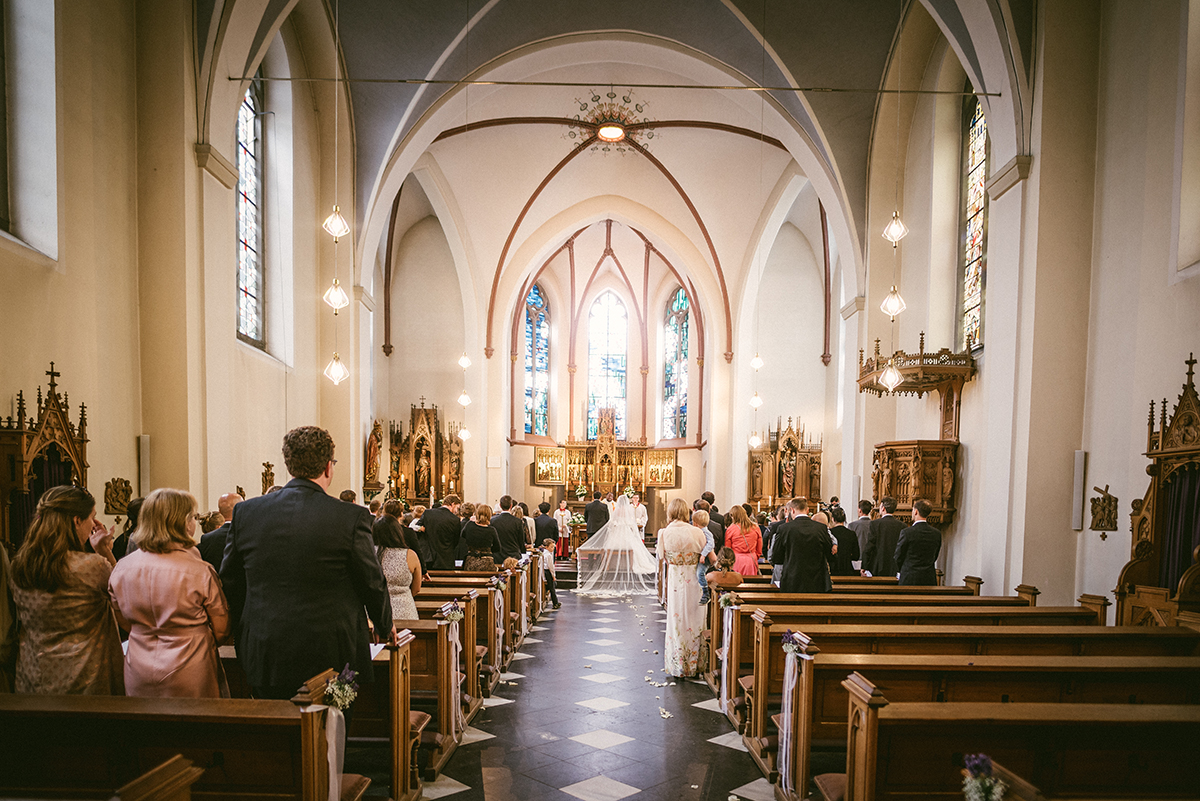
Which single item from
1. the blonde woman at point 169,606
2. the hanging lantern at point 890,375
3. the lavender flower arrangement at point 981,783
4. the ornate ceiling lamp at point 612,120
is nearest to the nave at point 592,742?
the blonde woman at point 169,606

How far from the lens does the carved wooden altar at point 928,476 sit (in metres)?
10.2

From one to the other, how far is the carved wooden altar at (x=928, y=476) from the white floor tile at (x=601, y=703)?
5.60m

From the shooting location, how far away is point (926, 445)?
1023cm

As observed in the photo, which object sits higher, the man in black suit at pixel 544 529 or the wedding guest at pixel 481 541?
the wedding guest at pixel 481 541

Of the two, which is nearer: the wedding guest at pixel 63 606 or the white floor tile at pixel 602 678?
the wedding guest at pixel 63 606

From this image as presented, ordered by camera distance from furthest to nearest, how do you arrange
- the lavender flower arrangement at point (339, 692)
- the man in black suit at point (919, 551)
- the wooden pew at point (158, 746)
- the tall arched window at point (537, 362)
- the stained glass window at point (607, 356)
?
the stained glass window at point (607, 356) < the tall arched window at point (537, 362) < the man in black suit at point (919, 551) < the lavender flower arrangement at point (339, 692) < the wooden pew at point (158, 746)

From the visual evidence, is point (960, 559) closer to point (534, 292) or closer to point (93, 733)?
point (93, 733)

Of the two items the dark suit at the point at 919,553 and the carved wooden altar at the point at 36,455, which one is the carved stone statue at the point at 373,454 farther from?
the dark suit at the point at 919,553

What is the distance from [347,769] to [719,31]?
11701 millimetres

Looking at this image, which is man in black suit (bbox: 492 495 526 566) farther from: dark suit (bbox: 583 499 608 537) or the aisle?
dark suit (bbox: 583 499 608 537)

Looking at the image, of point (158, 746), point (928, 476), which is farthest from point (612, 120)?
point (158, 746)

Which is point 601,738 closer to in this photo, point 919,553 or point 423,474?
point 919,553

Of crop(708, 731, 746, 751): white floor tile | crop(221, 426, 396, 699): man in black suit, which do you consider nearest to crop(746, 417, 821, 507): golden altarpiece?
crop(708, 731, 746, 751): white floor tile

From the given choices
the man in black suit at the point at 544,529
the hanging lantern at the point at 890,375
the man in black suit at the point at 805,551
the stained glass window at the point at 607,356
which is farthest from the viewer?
the stained glass window at the point at 607,356
